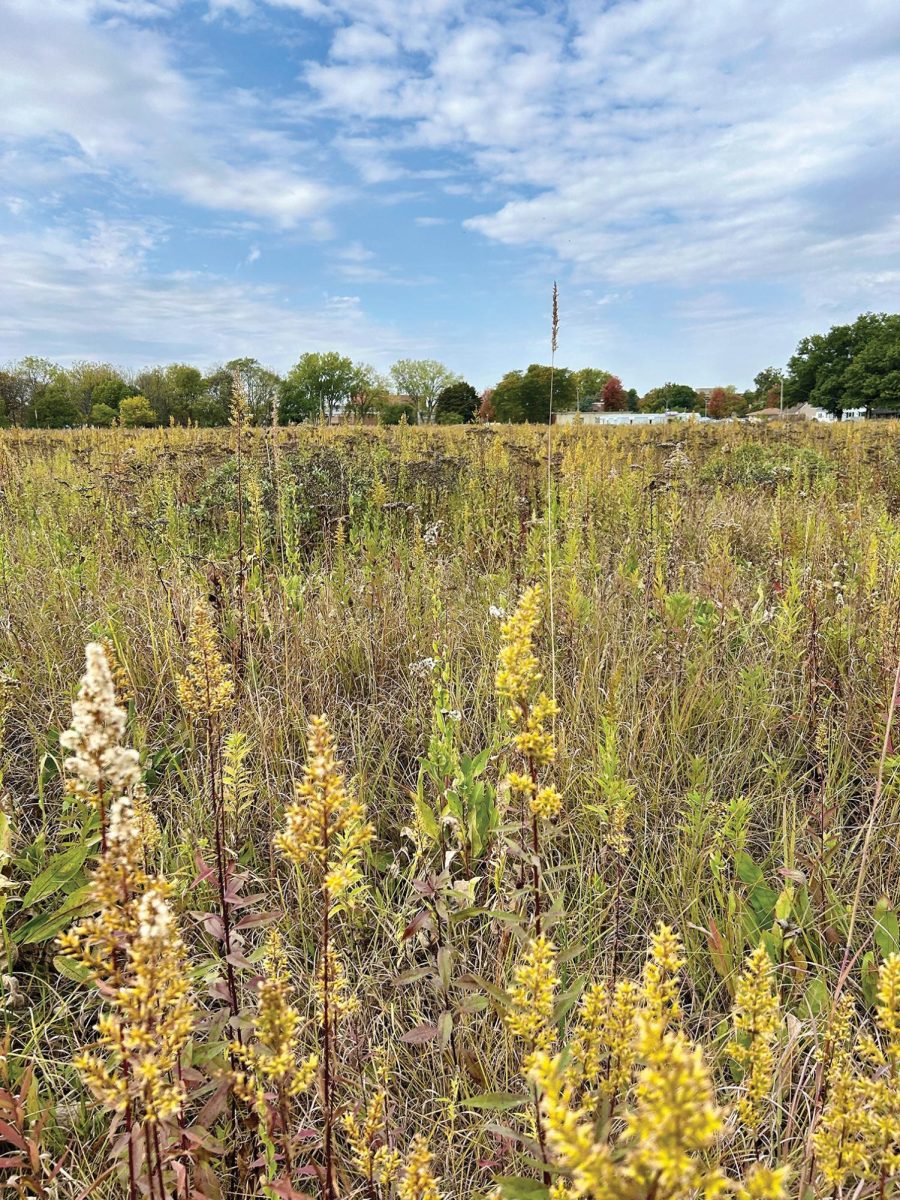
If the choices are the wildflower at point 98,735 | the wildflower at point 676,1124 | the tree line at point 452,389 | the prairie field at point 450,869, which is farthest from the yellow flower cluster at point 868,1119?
the tree line at point 452,389

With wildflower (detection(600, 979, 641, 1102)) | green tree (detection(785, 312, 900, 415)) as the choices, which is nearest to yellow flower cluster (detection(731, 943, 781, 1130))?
wildflower (detection(600, 979, 641, 1102))

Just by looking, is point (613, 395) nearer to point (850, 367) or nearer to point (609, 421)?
point (850, 367)

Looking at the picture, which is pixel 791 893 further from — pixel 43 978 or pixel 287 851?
pixel 43 978

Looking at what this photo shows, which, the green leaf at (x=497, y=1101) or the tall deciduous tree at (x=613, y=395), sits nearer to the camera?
the green leaf at (x=497, y=1101)

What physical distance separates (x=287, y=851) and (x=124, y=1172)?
0.92 m

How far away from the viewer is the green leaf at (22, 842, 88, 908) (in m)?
1.85

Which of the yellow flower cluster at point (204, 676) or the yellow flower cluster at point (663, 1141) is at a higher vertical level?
the yellow flower cluster at point (204, 676)

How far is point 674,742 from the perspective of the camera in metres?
2.61

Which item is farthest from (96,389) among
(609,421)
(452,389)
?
(609,421)

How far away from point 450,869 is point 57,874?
1.12 m

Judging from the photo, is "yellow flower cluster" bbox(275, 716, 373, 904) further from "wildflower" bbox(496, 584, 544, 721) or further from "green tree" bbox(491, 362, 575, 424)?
"green tree" bbox(491, 362, 575, 424)

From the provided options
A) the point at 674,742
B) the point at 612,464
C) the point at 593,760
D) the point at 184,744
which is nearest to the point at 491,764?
the point at 593,760

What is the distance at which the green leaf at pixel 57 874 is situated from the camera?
1.85 metres

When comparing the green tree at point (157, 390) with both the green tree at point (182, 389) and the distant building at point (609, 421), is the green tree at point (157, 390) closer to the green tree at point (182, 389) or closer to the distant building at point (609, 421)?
the green tree at point (182, 389)
